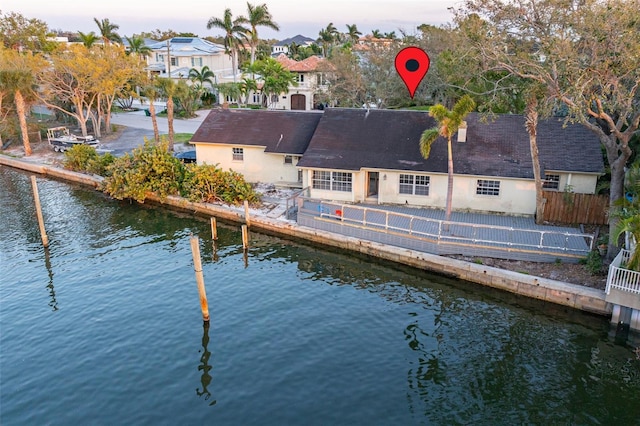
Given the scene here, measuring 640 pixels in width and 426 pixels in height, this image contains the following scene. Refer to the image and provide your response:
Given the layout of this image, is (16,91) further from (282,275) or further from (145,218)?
(282,275)

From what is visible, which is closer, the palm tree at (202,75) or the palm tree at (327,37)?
the palm tree at (202,75)

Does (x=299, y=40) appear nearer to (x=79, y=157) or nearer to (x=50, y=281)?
(x=79, y=157)

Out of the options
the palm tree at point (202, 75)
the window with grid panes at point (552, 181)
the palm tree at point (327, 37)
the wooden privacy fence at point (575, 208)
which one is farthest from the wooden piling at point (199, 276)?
the palm tree at point (327, 37)

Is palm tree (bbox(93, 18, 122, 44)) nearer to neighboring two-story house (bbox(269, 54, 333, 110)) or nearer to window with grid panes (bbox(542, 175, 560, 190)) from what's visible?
neighboring two-story house (bbox(269, 54, 333, 110))

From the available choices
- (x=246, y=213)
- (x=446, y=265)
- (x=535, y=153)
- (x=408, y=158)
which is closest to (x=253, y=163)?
(x=246, y=213)

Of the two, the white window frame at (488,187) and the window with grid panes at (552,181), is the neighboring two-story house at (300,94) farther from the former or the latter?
the window with grid panes at (552,181)

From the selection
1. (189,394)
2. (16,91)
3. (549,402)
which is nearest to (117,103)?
(16,91)

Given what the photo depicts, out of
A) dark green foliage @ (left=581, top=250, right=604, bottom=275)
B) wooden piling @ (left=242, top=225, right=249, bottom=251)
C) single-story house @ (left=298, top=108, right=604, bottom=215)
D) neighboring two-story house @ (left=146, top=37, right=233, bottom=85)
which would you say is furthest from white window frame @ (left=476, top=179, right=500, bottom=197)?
neighboring two-story house @ (left=146, top=37, right=233, bottom=85)
